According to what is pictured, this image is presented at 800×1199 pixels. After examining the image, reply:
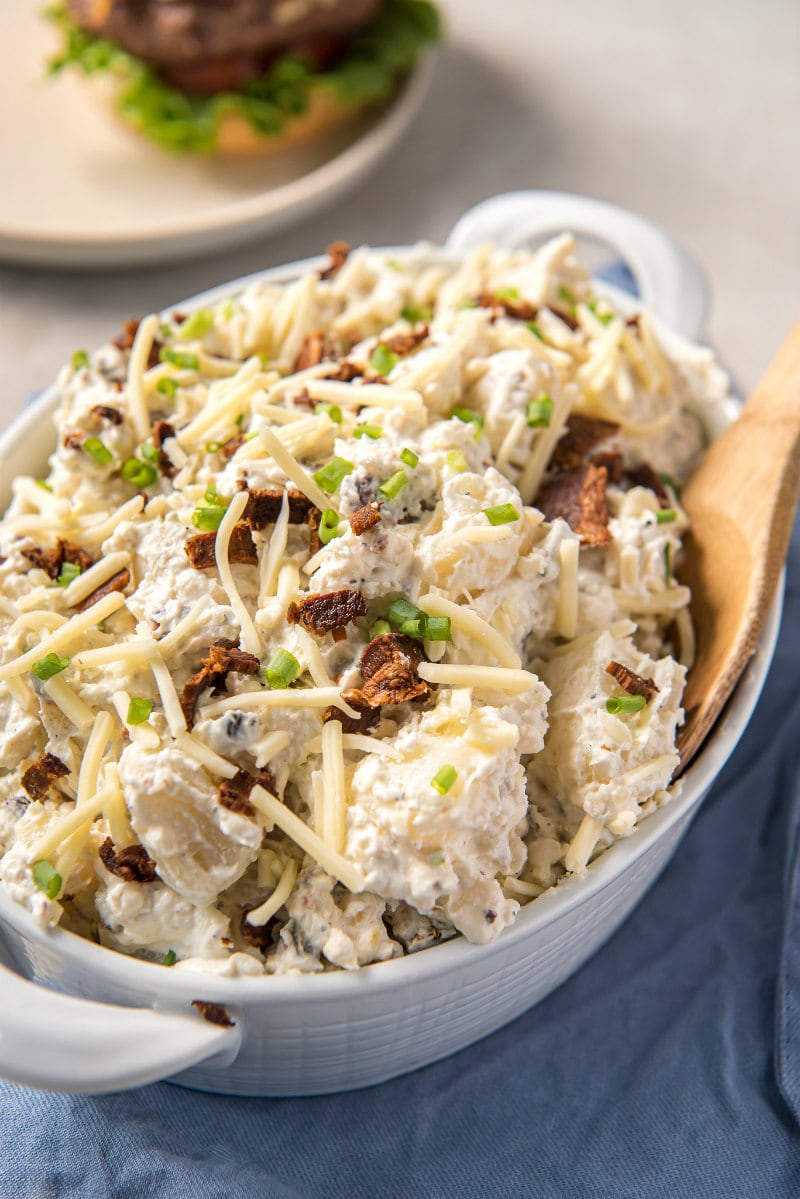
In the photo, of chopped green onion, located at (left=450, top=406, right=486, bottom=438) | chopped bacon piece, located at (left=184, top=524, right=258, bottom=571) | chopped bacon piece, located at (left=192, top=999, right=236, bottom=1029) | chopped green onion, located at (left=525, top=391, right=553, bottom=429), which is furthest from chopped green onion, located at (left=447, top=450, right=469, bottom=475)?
chopped bacon piece, located at (left=192, top=999, right=236, bottom=1029)

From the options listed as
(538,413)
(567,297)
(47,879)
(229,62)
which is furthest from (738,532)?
(229,62)

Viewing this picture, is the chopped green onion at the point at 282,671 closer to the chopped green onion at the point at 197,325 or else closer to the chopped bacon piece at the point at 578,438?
the chopped bacon piece at the point at 578,438

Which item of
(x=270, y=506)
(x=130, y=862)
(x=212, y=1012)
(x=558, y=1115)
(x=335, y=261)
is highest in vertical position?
(x=335, y=261)

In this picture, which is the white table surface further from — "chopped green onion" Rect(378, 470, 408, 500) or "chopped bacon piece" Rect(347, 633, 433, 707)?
"chopped bacon piece" Rect(347, 633, 433, 707)

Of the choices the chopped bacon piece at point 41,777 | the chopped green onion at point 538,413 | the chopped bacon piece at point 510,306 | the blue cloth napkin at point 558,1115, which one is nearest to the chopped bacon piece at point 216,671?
the chopped bacon piece at point 41,777

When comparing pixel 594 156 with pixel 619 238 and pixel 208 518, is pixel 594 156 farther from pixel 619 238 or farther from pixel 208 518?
pixel 208 518

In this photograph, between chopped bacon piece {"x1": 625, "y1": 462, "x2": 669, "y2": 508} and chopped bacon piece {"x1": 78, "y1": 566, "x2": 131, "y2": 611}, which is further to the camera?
chopped bacon piece {"x1": 625, "y1": 462, "x2": 669, "y2": 508}
